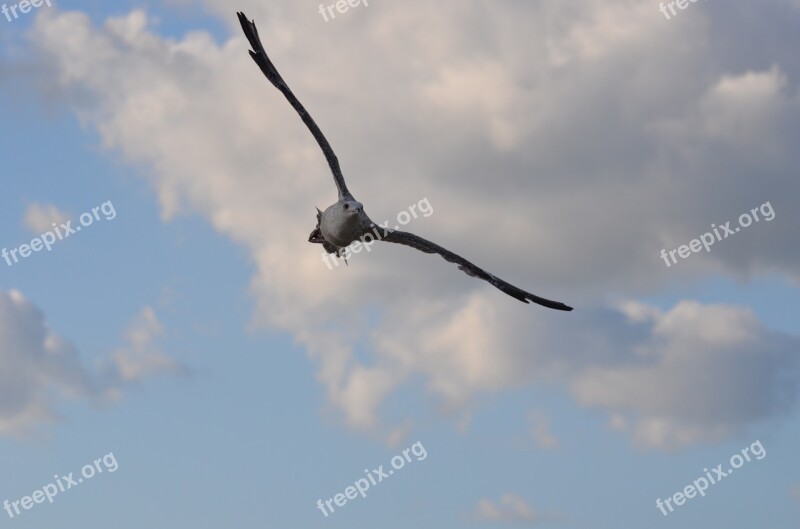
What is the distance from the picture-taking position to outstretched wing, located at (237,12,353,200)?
3603 centimetres

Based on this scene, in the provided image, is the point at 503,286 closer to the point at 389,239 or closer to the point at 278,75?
the point at 389,239

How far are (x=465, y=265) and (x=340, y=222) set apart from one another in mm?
6432

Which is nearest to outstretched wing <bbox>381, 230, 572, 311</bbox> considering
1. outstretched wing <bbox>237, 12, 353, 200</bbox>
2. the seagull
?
the seagull

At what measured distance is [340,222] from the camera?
113ft

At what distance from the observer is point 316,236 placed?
122ft

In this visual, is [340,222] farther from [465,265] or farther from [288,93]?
[465,265]

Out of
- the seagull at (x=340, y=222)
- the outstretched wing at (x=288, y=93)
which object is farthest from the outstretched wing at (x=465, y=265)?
the outstretched wing at (x=288, y=93)

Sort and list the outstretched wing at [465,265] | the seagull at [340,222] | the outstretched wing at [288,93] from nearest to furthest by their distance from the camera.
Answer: the seagull at [340,222] → the outstretched wing at [288,93] → the outstretched wing at [465,265]

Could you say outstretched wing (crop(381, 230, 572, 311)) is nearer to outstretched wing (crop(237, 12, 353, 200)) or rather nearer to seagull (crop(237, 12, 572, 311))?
seagull (crop(237, 12, 572, 311))

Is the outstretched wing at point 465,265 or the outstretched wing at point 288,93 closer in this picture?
the outstretched wing at point 288,93

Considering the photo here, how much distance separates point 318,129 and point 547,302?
33.4ft

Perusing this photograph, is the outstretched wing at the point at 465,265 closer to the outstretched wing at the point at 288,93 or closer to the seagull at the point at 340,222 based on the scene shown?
the seagull at the point at 340,222

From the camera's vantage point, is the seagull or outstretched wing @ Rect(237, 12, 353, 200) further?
outstretched wing @ Rect(237, 12, 353, 200)

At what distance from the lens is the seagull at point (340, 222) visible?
113ft
